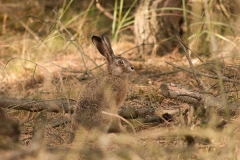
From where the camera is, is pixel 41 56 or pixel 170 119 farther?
pixel 41 56

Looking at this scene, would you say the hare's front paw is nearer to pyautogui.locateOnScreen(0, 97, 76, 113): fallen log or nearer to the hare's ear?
pyautogui.locateOnScreen(0, 97, 76, 113): fallen log

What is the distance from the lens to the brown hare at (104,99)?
15.9 feet

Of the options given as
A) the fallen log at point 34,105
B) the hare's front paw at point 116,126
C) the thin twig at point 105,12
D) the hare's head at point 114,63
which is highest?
the thin twig at point 105,12

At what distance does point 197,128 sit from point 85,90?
1.59 m

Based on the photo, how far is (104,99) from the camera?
197 inches

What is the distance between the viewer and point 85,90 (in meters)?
4.98

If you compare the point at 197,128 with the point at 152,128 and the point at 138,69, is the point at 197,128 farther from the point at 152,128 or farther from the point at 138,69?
the point at 138,69

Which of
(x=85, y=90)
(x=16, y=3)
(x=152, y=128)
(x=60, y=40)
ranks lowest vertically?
(x=152, y=128)

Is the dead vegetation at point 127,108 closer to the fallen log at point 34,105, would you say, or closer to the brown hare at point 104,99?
the fallen log at point 34,105

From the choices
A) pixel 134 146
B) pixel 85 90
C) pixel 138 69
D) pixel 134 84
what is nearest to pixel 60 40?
pixel 138 69

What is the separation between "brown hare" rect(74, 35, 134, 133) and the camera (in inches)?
191

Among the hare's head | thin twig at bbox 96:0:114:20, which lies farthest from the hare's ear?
thin twig at bbox 96:0:114:20

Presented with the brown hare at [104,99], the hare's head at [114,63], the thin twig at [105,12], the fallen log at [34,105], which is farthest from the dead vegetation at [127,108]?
the thin twig at [105,12]

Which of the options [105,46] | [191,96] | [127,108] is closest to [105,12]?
[105,46]
